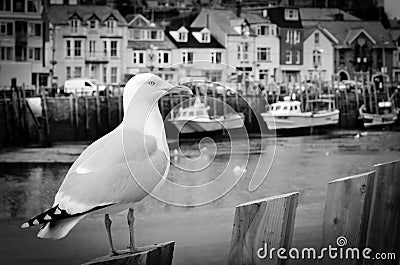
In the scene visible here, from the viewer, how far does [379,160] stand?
3332 mm

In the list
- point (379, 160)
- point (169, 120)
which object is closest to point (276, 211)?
point (169, 120)

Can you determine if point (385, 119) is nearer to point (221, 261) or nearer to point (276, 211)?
point (221, 261)

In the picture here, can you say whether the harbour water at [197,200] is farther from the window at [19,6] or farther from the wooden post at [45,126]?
the window at [19,6]

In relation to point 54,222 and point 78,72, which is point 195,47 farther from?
point 54,222

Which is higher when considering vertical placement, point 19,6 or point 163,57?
point 19,6

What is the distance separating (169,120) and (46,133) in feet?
1.83

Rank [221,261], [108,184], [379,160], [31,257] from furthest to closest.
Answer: [379,160]
[221,261]
[31,257]
[108,184]

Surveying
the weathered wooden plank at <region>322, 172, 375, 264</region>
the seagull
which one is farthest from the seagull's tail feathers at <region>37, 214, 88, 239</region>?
the weathered wooden plank at <region>322, 172, 375, 264</region>

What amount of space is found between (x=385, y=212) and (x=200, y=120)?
0.88 meters

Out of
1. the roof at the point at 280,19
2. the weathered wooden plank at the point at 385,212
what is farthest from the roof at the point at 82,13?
the weathered wooden plank at the point at 385,212

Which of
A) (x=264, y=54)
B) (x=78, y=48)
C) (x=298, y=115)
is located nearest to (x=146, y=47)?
(x=78, y=48)

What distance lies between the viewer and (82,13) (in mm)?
3070

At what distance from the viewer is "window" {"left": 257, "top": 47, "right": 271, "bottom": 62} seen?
325cm

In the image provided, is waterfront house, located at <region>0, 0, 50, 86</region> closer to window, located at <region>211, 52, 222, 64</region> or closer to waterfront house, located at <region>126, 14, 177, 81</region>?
waterfront house, located at <region>126, 14, 177, 81</region>
